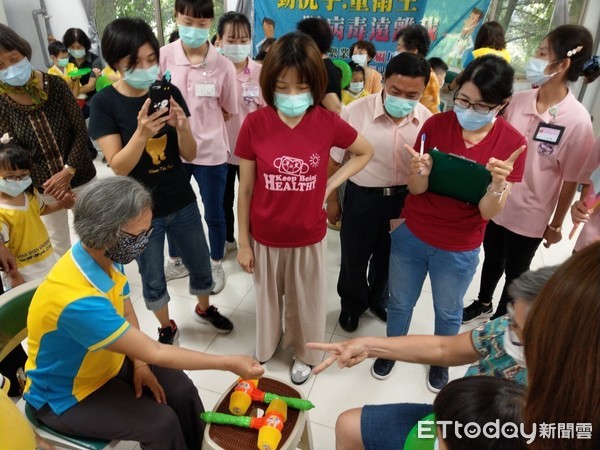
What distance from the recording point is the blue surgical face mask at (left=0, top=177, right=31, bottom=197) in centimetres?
175

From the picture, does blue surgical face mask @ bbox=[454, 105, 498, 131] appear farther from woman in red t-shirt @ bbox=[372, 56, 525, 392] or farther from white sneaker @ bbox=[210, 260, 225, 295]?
white sneaker @ bbox=[210, 260, 225, 295]

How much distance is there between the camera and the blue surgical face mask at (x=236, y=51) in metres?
2.70

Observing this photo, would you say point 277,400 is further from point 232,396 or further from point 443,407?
point 443,407

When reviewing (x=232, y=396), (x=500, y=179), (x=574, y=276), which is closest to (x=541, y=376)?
(x=574, y=276)

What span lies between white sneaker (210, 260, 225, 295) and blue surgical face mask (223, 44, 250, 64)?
135 cm

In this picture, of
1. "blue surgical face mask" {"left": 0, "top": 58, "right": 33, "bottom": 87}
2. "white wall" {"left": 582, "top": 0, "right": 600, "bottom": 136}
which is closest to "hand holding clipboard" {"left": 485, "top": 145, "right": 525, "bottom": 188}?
"blue surgical face mask" {"left": 0, "top": 58, "right": 33, "bottom": 87}

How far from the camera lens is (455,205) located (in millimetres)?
1689

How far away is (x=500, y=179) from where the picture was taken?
1463 mm

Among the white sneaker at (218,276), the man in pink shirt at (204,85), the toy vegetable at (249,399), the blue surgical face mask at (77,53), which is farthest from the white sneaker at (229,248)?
the blue surgical face mask at (77,53)

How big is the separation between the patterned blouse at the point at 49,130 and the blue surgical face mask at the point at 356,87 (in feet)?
7.24

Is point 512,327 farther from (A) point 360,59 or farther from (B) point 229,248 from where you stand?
(A) point 360,59

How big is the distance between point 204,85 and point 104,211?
1395 millimetres

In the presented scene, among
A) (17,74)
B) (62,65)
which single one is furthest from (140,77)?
(62,65)

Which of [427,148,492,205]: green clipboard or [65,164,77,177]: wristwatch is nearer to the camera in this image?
[427,148,492,205]: green clipboard
